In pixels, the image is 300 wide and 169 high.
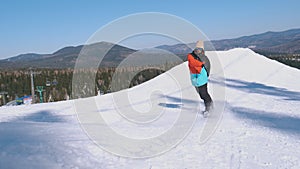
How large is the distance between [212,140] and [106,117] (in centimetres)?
398

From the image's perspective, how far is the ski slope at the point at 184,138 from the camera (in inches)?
150

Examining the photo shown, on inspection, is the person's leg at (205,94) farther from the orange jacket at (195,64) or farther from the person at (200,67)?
the orange jacket at (195,64)

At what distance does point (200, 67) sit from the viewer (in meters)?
6.82

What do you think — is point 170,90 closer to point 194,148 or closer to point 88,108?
point 88,108

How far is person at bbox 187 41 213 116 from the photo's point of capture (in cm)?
671

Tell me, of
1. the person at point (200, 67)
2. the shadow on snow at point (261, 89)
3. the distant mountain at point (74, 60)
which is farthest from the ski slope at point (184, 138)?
the distant mountain at point (74, 60)

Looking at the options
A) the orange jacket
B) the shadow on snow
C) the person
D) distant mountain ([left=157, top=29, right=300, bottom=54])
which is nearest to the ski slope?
the shadow on snow

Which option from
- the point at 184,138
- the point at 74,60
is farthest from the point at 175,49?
the point at 74,60

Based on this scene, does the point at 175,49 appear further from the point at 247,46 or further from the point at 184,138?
the point at 247,46

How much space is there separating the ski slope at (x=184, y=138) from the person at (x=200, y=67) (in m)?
0.66

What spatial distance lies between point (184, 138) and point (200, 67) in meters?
2.30

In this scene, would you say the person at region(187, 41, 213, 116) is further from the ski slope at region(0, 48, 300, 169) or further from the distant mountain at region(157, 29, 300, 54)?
the ski slope at region(0, 48, 300, 169)

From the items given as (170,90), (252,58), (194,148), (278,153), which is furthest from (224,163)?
(252,58)

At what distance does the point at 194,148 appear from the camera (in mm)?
4641
